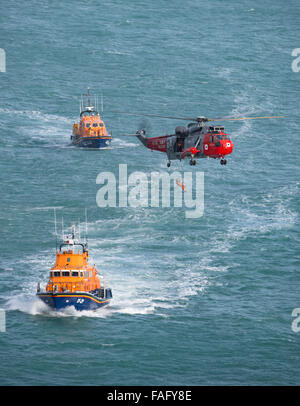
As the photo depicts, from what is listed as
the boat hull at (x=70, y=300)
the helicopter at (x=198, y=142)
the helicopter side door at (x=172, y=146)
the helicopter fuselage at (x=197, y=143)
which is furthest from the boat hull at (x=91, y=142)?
the boat hull at (x=70, y=300)

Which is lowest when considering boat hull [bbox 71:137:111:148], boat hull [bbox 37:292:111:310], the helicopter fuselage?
boat hull [bbox 37:292:111:310]

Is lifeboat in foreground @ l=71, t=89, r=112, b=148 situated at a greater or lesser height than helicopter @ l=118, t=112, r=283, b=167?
greater

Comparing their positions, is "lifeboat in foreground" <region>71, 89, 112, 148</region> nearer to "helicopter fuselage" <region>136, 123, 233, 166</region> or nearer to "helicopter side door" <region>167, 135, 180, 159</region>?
"helicopter fuselage" <region>136, 123, 233, 166</region>

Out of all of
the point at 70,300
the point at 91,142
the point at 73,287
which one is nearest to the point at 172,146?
the point at 73,287

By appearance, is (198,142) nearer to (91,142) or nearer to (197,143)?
(197,143)

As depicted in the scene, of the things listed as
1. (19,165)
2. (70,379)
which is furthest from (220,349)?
(19,165)

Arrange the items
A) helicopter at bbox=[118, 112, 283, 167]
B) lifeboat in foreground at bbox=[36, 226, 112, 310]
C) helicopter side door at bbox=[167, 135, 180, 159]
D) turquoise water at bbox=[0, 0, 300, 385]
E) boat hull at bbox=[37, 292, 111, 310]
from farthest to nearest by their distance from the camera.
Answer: helicopter side door at bbox=[167, 135, 180, 159] → helicopter at bbox=[118, 112, 283, 167] → lifeboat in foreground at bbox=[36, 226, 112, 310] → boat hull at bbox=[37, 292, 111, 310] → turquoise water at bbox=[0, 0, 300, 385]

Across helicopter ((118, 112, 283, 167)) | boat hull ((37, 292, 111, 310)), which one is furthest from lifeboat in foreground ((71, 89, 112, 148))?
boat hull ((37, 292, 111, 310))

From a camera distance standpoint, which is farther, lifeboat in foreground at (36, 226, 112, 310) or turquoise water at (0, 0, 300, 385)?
lifeboat in foreground at (36, 226, 112, 310)

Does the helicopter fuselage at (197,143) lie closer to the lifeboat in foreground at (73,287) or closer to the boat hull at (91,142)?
the lifeboat in foreground at (73,287)
